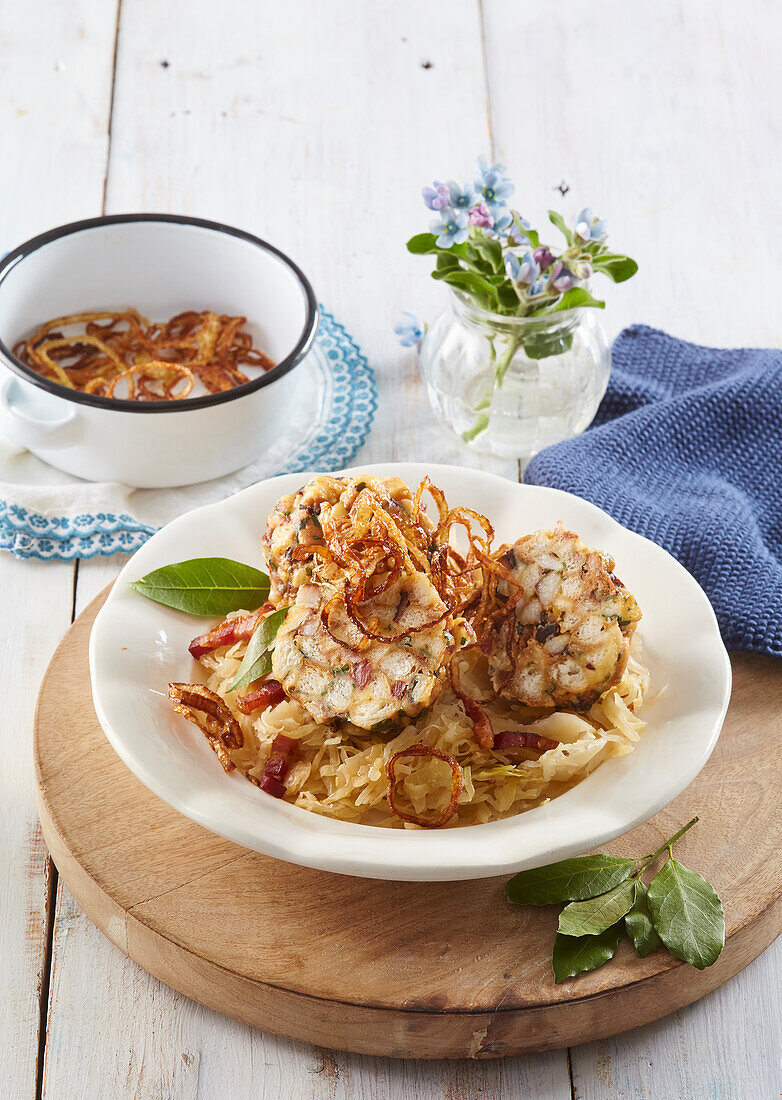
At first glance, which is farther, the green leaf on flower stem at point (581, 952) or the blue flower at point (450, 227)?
the blue flower at point (450, 227)

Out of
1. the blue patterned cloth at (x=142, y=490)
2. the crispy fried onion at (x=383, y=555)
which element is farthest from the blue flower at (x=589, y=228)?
the crispy fried onion at (x=383, y=555)

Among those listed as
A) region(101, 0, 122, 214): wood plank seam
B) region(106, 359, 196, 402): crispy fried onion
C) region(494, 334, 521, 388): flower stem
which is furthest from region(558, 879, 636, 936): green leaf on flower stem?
region(101, 0, 122, 214): wood plank seam

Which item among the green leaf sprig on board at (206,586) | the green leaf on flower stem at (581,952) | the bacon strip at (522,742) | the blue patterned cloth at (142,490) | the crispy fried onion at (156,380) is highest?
the green leaf sprig on board at (206,586)

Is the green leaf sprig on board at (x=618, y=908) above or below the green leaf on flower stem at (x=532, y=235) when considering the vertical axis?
below

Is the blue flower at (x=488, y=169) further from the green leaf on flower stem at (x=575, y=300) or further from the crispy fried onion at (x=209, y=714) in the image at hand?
the crispy fried onion at (x=209, y=714)

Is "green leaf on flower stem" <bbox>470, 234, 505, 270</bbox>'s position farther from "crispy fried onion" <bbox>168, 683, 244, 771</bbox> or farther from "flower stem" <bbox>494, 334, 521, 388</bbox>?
"crispy fried onion" <bbox>168, 683, 244, 771</bbox>

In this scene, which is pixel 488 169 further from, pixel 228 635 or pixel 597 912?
pixel 597 912

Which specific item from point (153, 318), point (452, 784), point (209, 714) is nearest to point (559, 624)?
point (452, 784)
